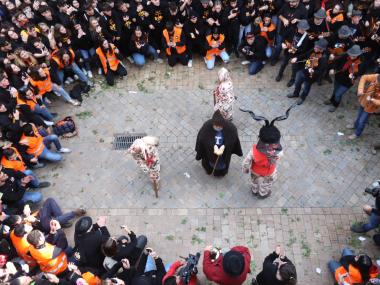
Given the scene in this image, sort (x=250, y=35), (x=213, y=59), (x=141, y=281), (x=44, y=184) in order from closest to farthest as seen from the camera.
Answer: (x=141, y=281) → (x=44, y=184) → (x=250, y=35) → (x=213, y=59)

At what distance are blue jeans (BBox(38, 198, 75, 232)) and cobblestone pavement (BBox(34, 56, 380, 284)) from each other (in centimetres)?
50

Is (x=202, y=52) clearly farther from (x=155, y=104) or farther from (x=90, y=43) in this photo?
(x=90, y=43)

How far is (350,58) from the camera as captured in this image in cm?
823

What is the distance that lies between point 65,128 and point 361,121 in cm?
676

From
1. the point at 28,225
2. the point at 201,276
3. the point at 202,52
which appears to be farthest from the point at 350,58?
the point at 28,225

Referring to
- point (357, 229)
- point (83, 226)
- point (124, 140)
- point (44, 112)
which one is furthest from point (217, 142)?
point (44, 112)

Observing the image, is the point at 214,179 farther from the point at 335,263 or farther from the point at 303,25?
the point at 303,25

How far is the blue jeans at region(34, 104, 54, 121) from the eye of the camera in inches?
352

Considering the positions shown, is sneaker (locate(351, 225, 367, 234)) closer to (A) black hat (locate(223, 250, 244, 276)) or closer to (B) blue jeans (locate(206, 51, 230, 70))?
(A) black hat (locate(223, 250, 244, 276))

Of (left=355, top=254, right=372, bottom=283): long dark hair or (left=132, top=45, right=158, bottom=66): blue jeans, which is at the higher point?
(left=132, top=45, right=158, bottom=66): blue jeans

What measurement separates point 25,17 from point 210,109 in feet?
16.9

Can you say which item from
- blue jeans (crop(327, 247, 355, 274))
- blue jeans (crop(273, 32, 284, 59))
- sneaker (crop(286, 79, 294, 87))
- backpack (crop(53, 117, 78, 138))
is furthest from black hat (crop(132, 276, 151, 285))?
blue jeans (crop(273, 32, 284, 59))

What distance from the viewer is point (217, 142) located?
286 inches

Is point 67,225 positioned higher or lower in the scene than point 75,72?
lower
